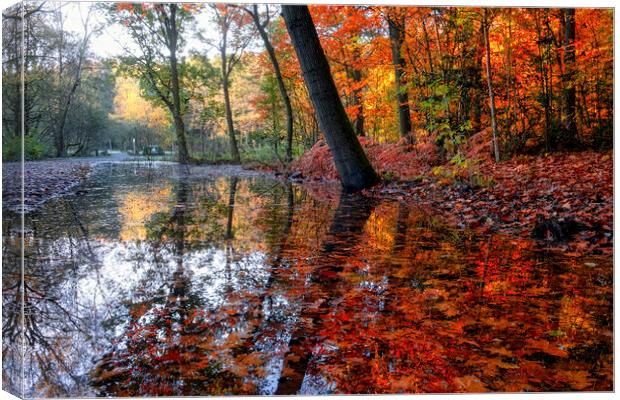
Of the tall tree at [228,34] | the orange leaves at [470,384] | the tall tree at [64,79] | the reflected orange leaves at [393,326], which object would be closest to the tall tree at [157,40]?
the tall tree at [64,79]

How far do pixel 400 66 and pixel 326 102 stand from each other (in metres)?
3.83

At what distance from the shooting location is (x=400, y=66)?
9.33 meters

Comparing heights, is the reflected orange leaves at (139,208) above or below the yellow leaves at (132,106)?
below

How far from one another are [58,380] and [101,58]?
2.08m

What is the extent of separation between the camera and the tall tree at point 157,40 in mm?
3248

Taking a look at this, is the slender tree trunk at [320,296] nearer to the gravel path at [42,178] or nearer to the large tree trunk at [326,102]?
the gravel path at [42,178]

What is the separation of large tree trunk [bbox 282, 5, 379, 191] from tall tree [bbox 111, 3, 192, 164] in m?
1.96

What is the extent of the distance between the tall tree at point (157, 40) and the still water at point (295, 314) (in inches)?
52.5

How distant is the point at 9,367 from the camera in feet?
5.77

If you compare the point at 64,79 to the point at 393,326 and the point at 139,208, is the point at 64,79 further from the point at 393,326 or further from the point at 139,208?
the point at 139,208

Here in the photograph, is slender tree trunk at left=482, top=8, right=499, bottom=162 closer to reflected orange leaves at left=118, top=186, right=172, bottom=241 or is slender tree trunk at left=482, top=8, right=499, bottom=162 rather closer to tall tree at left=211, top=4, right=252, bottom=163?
tall tree at left=211, top=4, right=252, bottom=163

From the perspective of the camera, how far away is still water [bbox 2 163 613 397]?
1489mm

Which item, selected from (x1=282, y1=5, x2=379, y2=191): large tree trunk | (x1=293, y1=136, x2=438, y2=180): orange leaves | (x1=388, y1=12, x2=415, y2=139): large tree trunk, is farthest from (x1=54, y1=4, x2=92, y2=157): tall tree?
(x1=388, y1=12, x2=415, y2=139): large tree trunk

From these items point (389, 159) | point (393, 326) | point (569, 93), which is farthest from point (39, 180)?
point (389, 159)
